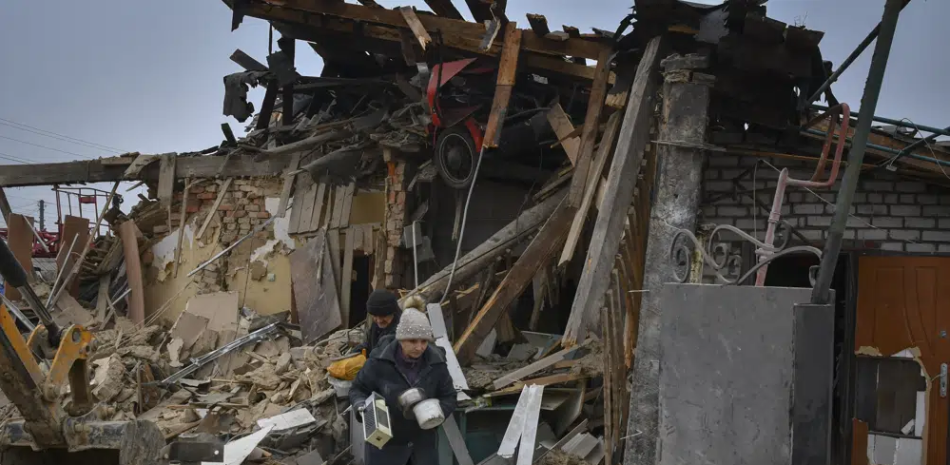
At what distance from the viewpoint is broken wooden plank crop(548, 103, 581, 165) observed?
828 cm

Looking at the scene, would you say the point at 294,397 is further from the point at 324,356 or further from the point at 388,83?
the point at 388,83

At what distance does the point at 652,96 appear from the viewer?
6.92 metres

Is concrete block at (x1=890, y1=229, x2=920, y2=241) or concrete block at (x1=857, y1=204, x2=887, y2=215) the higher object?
concrete block at (x1=857, y1=204, x2=887, y2=215)

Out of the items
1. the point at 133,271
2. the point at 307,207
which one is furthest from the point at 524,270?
the point at 133,271

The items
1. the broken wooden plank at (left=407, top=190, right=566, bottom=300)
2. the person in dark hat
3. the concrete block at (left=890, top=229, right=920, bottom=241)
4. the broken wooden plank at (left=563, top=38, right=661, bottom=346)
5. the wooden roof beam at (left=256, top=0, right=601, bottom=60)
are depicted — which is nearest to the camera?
the person in dark hat

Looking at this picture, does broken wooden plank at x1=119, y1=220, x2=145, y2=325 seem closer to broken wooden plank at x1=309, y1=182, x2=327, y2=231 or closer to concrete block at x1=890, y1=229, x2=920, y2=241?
broken wooden plank at x1=309, y1=182, x2=327, y2=231

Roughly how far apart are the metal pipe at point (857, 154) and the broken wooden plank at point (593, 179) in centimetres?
379

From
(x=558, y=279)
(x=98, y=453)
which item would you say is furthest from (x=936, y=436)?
(x=98, y=453)

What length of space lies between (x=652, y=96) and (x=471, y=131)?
8.94 feet

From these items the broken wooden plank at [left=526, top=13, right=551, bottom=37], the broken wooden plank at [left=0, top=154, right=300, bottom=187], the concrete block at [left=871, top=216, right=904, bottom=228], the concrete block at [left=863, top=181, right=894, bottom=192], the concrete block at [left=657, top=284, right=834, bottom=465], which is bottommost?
the concrete block at [left=657, top=284, right=834, bottom=465]

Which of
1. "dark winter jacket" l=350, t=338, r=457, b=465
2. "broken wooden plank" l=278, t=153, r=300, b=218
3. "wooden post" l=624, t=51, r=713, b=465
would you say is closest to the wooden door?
"wooden post" l=624, t=51, r=713, b=465

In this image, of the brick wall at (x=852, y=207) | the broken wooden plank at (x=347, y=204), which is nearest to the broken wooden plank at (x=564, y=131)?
the brick wall at (x=852, y=207)

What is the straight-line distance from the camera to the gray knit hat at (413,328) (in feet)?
14.5

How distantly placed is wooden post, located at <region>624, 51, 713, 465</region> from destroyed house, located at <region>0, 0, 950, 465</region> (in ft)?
0.05
